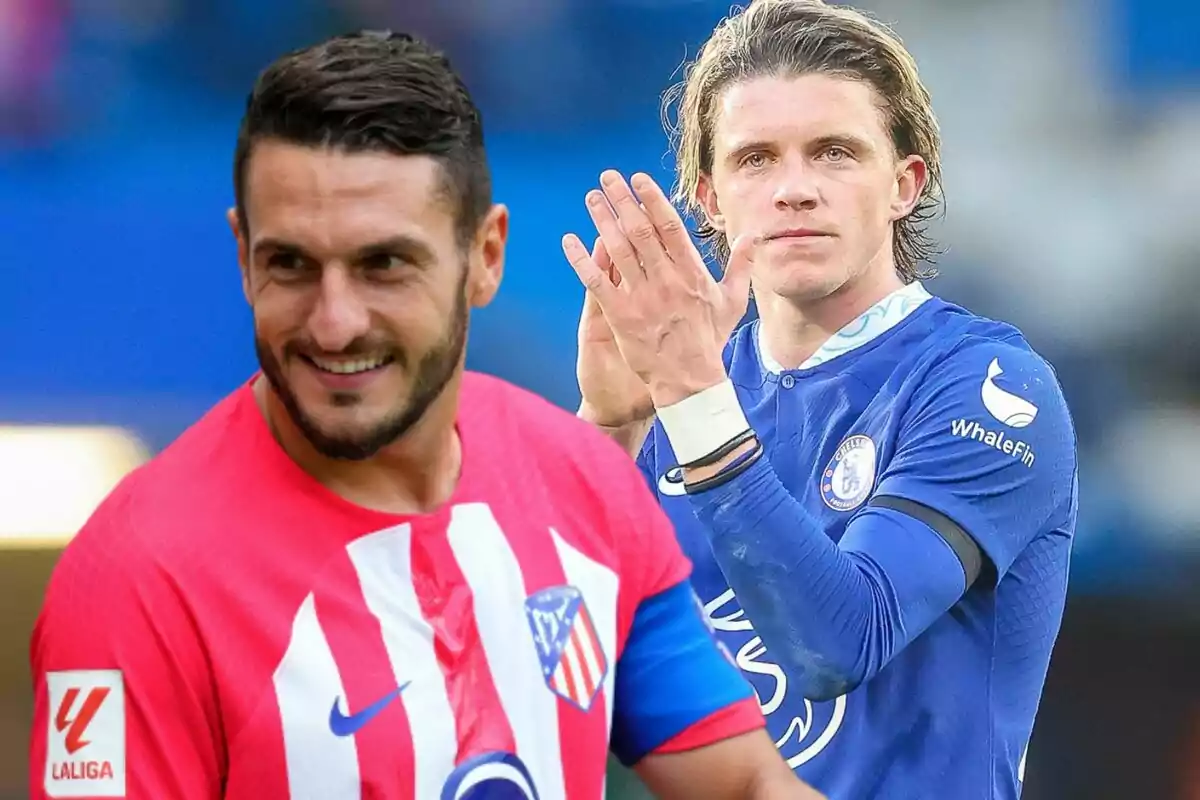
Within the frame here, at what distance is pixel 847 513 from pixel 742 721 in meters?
0.43

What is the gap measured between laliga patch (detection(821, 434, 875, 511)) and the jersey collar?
0.11 meters

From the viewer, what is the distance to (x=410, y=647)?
0.98 meters

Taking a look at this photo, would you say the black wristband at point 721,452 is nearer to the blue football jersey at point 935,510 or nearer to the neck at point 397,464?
the blue football jersey at point 935,510

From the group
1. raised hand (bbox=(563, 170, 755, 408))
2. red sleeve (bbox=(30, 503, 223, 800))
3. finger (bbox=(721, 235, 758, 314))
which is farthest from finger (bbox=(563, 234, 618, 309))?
red sleeve (bbox=(30, 503, 223, 800))

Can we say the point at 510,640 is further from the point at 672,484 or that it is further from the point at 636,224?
the point at 672,484

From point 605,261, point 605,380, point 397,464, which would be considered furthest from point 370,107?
point 605,380

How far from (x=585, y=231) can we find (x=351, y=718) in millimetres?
870

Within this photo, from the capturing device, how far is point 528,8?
67.6 inches

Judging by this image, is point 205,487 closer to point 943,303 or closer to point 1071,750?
point 943,303

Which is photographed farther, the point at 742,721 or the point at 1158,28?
the point at 1158,28

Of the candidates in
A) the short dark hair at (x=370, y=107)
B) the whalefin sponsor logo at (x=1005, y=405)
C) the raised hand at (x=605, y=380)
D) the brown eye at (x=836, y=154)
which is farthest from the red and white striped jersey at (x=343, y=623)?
the brown eye at (x=836, y=154)

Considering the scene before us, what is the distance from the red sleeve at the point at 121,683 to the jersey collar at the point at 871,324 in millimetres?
900

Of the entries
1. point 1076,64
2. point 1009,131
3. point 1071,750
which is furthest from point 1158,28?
point 1071,750

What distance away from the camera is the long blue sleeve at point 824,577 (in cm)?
133
